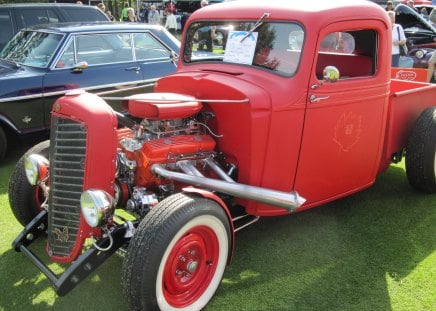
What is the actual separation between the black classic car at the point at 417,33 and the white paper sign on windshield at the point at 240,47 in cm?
576

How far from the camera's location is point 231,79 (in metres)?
2.94

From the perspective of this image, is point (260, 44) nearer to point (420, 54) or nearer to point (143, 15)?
point (420, 54)

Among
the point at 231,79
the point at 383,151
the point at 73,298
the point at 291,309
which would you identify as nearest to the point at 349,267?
the point at 291,309

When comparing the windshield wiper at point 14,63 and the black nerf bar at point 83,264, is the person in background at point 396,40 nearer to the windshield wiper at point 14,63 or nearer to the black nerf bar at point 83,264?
the windshield wiper at point 14,63

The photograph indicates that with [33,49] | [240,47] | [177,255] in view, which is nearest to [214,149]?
[240,47]

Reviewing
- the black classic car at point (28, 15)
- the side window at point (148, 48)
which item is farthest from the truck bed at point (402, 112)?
the black classic car at point (28, 15)

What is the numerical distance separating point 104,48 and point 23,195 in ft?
9.71

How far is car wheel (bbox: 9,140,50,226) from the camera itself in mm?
3049

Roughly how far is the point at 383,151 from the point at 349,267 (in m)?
1.15

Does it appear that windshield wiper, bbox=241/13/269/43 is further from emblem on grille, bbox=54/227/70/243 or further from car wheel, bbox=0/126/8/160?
car wheel, bbox=0/126/8/160

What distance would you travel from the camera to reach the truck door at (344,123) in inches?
117

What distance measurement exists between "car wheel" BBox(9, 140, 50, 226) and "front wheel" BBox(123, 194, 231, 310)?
3.96 ft

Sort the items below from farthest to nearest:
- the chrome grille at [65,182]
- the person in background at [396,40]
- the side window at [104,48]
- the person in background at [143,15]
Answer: the person in background at [143,15] < the person in background at [396,40] < the side window at [104,48] < the chrome grille at [65,182]

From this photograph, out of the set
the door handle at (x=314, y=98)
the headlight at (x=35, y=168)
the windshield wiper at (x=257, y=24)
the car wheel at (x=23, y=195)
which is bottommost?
the car wheel at (x=23, y=195)
